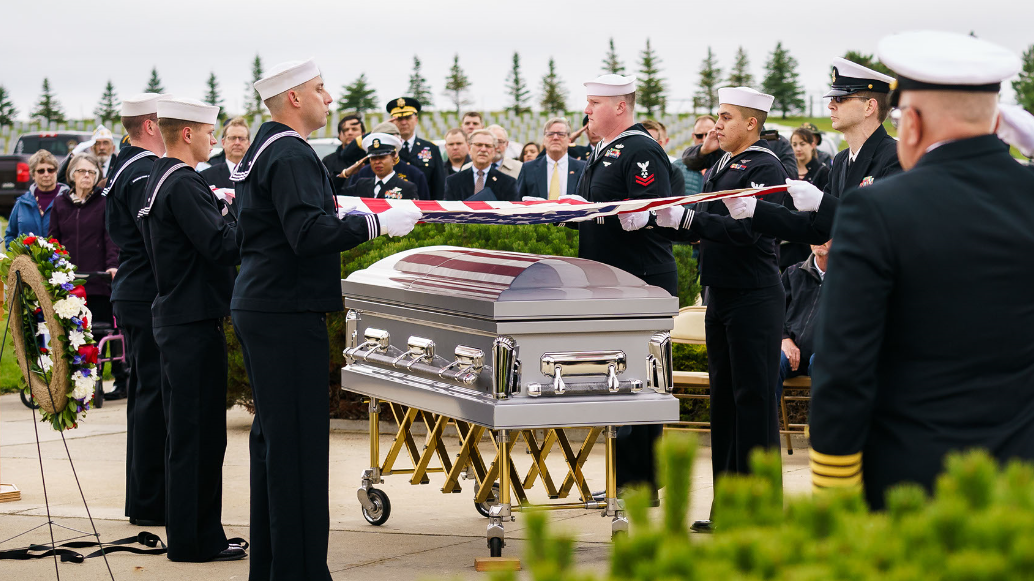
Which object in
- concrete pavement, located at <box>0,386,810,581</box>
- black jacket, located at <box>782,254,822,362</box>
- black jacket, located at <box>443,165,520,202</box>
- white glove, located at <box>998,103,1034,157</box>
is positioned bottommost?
concrete pavement, located at <box>0,386,810,581</box>

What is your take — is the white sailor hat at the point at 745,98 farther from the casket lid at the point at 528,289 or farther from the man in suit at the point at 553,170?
Answer: the man in suit at the point at 553,170

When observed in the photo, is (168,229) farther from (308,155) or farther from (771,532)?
(771,532)

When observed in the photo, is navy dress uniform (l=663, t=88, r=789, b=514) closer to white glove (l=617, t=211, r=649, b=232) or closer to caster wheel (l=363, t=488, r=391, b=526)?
white glove (l=617, t=211, r=649, b=232)

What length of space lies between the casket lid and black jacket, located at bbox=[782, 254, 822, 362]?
3463 mm

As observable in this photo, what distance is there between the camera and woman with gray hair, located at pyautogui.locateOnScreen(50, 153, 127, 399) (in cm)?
1167

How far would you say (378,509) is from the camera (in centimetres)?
695

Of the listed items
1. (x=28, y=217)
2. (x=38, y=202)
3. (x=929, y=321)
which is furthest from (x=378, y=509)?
(x=38, y=202)

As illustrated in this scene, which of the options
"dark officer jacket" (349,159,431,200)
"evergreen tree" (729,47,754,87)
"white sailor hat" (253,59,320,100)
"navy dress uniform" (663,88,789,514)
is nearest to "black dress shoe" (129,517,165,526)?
"white sailor hat" (253,59,320,100)

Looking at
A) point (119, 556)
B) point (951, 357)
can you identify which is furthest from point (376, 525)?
point (951, 357)

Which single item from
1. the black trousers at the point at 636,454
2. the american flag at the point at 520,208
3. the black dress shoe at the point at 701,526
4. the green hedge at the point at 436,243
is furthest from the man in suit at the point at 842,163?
the green hedge at the point at 436,243

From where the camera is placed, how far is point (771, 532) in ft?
6.01

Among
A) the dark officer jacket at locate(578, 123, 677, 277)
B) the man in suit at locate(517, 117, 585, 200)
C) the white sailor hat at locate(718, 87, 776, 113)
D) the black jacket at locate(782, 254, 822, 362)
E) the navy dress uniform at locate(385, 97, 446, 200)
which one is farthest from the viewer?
the navy dress uniform at locate(385, 97, 446, 200)

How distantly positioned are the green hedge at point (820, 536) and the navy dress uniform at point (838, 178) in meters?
4.00

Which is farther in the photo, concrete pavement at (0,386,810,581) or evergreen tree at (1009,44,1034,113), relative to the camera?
evergreen tree at (1009,44,1034,113)
